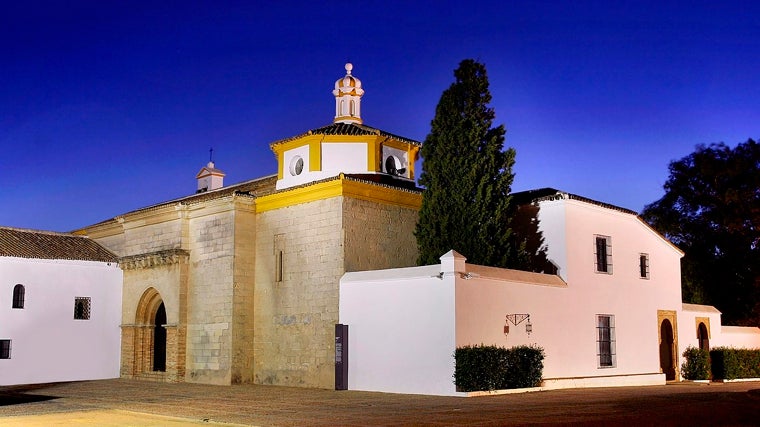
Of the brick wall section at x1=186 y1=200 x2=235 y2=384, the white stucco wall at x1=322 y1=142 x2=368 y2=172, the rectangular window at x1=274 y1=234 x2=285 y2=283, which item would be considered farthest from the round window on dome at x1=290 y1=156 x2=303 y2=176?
the rectangular window at x1=274 y1=234 x2=285 y2=283

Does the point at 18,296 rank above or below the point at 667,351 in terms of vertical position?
above

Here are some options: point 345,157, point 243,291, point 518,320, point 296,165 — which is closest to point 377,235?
point 345,157

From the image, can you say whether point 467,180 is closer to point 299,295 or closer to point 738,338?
point 299,295

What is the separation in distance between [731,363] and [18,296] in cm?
2212

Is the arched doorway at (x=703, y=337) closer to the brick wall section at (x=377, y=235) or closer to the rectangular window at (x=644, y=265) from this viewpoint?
the rectangular window at (x=644, y=265)

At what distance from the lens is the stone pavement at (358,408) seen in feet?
36.6

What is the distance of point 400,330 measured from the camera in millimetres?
17594

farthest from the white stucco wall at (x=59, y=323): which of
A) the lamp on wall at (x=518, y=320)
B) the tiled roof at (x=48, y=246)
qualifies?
the lamp on wall at (x=518, y=320)

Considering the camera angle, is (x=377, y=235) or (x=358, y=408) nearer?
(x=358, y=408)

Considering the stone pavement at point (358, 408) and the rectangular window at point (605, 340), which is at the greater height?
the rectangular window at point (605, 340)

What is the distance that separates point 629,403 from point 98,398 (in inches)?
425

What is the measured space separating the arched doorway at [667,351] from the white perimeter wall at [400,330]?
10.1 meters

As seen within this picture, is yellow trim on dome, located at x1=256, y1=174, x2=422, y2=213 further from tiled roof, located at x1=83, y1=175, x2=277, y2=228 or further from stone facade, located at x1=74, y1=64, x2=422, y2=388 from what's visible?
tiled roof, located at x1=83, y1=175, x2=277, y2=228

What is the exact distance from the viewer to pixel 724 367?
2453 centimetres
